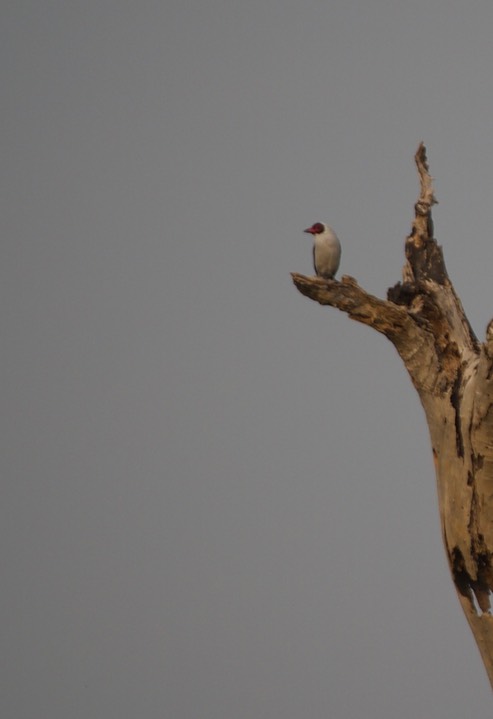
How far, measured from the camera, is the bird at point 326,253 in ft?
41.9

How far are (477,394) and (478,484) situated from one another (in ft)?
2.54

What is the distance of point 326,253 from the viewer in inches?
503

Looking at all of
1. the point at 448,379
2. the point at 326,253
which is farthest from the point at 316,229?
the point at 448,379

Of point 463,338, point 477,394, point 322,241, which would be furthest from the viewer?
point 322,241

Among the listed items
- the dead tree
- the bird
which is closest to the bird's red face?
the bird

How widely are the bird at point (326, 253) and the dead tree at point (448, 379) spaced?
6.93ft

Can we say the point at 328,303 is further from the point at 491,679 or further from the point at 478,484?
the point at 491,679

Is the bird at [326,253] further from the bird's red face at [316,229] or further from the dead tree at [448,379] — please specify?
the dead tree at [448,379]

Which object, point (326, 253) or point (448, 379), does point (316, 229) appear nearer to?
point (326, 253)

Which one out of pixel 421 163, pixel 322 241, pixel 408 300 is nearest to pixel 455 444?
pixel 408 300

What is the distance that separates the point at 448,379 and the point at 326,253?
310cm

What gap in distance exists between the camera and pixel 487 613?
9836 mm

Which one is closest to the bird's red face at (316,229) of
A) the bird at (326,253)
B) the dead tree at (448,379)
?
the bird at (326,253)

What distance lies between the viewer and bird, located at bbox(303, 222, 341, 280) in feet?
41.9
